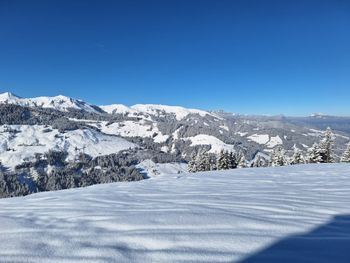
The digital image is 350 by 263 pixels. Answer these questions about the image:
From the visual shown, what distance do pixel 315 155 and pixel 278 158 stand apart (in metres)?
6.11

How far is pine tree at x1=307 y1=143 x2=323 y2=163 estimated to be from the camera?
36.8 metres

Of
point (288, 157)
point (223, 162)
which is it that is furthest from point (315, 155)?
point (223, 162)

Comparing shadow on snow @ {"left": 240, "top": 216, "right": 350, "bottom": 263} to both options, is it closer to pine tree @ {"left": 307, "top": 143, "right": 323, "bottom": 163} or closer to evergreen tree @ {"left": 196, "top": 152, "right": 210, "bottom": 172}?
pine tree @ {"left": 307, "top": 143, "right": 323, "bottom": 163}

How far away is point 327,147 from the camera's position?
37.9 metres

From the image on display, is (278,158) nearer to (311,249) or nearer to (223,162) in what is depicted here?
(223,162)

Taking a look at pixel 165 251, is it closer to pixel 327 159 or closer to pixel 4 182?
pixel 327 159

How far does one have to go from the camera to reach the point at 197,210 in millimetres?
4574

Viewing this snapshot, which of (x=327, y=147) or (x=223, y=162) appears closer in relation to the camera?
(x=327, y=147)

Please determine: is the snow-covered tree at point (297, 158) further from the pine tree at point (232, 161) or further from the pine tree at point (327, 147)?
the pine tree at point (232, 161)

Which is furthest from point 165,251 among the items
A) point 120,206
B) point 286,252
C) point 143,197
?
point 143,197

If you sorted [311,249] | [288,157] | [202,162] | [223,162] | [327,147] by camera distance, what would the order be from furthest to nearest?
[202,162], [288,157], [223,162], [327,147], [311,249]

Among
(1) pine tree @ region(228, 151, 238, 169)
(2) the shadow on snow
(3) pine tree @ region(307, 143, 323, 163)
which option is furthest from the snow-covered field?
(1) pine tree @ region(228, 151, 238, 169)

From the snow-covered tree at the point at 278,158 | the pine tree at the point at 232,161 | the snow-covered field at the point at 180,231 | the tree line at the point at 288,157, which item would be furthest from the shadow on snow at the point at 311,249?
the snow-covered tree at the point at 278,158

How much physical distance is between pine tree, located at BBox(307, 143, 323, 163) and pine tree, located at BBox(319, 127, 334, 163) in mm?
535
